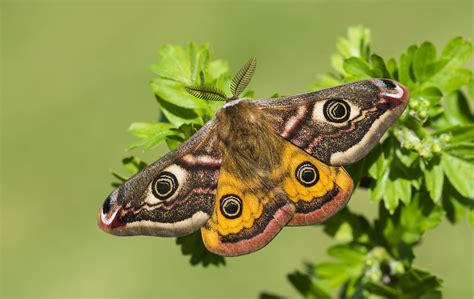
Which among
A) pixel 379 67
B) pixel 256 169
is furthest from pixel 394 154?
pixel 256 169

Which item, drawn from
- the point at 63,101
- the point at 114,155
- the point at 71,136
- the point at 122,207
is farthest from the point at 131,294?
the point at 122,207

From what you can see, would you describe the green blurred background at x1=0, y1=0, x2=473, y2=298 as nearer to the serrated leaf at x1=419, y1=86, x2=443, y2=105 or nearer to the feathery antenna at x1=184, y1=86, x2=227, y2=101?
the serrated leaf at x1=419, y1=86, x2=443, y2=105

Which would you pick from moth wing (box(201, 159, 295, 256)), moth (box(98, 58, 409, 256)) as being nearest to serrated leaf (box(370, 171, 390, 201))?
moth (box(98, 58, 409, 256))

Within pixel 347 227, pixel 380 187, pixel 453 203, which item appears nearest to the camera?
pixel 380 187

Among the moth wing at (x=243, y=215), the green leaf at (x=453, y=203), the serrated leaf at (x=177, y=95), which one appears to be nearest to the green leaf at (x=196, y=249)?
the moth wing at (x=243, y=215)

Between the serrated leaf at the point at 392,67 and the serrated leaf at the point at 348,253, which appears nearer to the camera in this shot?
the serrated leaf at the point at 392,67

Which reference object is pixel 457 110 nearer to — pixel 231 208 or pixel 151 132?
pixel 231 208

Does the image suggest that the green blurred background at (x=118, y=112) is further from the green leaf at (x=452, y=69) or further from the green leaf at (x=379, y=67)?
the green leaf at (x=379, y=67)

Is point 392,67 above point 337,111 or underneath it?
above
